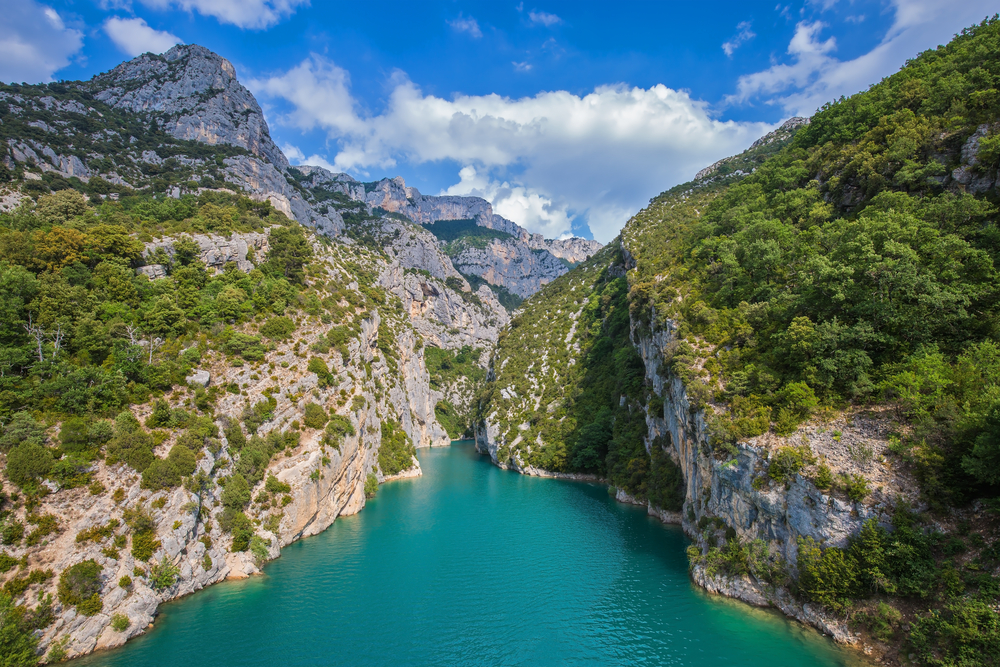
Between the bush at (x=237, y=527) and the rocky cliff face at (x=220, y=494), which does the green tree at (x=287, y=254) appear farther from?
the bush at (x=237, y=527)

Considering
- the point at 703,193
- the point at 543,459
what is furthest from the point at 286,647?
the point at 703,193

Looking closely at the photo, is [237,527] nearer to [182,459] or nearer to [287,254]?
[182,459]

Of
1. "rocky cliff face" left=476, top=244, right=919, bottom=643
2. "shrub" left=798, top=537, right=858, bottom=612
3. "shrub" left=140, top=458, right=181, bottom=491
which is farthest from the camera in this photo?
"shrub" left=140, top=458, right=181, bottom=491

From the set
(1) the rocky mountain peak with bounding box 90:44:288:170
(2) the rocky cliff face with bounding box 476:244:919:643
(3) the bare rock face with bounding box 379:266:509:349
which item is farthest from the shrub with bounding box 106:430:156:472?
(1) the rocky mountain peak with bounding box 90:44:288:170

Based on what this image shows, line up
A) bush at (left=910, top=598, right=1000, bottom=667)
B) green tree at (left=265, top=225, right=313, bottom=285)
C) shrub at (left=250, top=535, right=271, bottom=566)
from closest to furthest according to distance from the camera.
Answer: bush at (left=910, top=598, right=1000, bottom=667)
shrub at (left=250, top=535, right=271, bottom=566)
green tree at (left=265, top=225, right=313, bottom=285)

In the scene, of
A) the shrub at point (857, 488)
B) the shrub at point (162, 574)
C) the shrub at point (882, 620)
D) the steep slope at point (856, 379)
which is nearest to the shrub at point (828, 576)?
the steep slope at point (856, 379)

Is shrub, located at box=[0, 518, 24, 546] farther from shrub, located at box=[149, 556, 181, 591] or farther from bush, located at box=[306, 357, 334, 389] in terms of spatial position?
bush, located at box=[306, 357, 334, 389]
